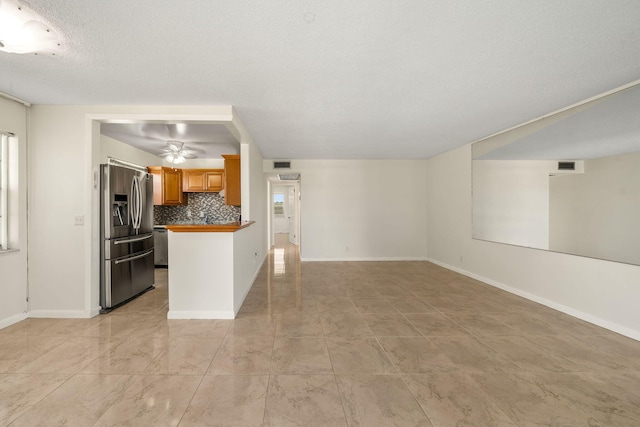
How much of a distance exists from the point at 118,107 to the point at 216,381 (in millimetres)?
3231

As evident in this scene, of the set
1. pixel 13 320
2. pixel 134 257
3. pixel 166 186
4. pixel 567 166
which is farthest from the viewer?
pixel 166 186

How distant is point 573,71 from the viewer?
2.38 m

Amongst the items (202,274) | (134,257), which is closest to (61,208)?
(134,257)

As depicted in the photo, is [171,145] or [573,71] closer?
[573,71]

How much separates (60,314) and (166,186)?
10.9 ft

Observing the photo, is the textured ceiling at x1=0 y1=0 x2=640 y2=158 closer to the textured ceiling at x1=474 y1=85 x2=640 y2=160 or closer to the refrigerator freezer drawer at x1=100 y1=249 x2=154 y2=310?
the textured ceiling at x1=474 y1=85 x2=640 y2=160

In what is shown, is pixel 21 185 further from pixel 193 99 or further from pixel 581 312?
pixel 581 312

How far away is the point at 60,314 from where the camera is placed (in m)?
3.14

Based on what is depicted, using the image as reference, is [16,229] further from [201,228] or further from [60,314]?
[201,228]

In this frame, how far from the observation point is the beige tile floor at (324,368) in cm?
162

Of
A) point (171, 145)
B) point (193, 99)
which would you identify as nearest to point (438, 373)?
point (193, 99)

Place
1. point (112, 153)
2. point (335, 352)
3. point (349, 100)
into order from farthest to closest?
point (112, 153) → point (349, 100) → point (335, 352)

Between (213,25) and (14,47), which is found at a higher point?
(213,25)

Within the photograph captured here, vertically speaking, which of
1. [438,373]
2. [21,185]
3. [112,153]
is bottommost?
[438,373]
